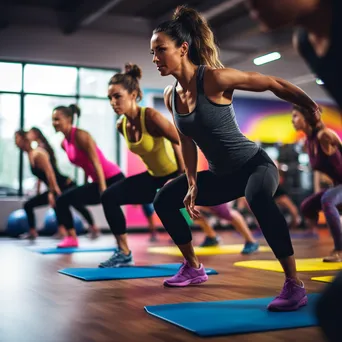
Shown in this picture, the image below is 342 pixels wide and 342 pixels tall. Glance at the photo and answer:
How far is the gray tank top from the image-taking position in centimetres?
245

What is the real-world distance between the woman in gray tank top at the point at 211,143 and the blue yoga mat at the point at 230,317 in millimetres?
98

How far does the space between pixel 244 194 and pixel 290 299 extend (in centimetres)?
56

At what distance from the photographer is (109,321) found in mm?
2041

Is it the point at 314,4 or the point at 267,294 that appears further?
the point at 267,294

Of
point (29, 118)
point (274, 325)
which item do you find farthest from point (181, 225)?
point (29, 118)

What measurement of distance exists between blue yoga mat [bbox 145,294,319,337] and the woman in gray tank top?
0.10 m

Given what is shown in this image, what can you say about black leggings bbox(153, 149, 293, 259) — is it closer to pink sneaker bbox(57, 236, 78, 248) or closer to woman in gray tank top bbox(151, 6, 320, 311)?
woman in gray tank top bbox(151, 6, 320, 311)

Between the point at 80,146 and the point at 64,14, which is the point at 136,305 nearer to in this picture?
the point at 80,146

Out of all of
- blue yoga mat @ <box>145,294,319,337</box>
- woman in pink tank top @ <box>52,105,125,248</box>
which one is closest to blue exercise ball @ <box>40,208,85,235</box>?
woman in pink tank top @ <box>52,105,125,248</box>

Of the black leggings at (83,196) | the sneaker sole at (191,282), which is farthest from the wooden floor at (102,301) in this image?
the black leggings at (83,196)

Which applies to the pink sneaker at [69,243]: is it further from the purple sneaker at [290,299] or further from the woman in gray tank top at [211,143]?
the purple sneaker at [290,299]

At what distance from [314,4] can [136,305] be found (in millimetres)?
1589

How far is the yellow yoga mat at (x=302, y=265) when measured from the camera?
12.0ft

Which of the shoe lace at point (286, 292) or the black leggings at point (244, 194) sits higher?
the black leggings at point (244, 194)
